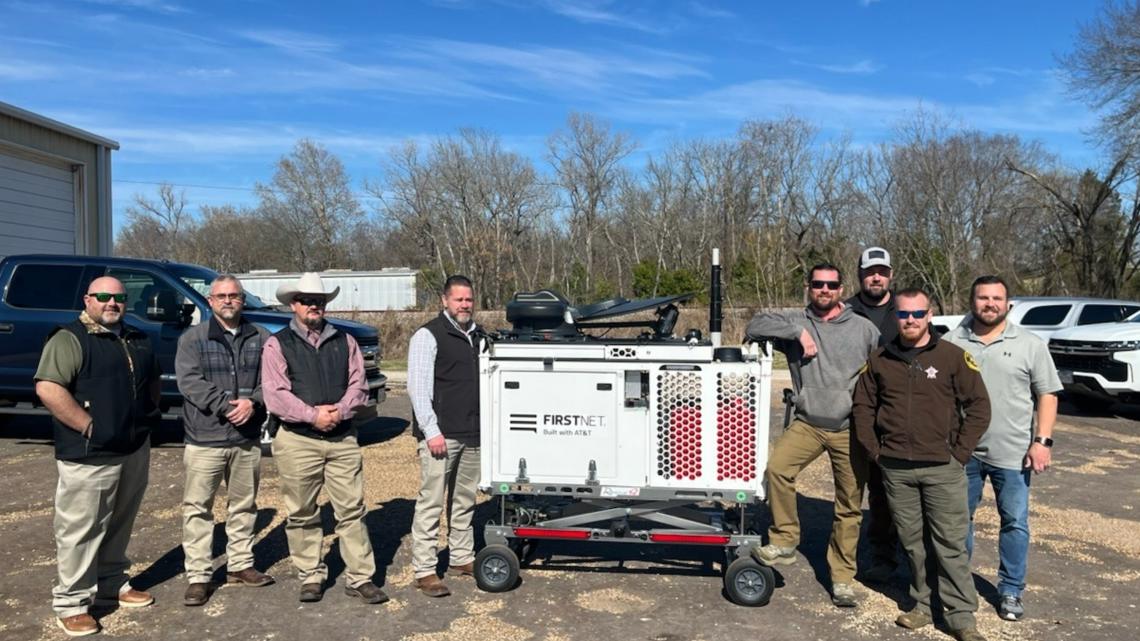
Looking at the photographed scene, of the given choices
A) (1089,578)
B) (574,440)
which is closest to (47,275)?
(574,440)

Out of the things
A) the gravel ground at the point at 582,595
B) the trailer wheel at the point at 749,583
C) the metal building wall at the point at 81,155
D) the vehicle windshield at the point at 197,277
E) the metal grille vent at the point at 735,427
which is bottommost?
the gravel ground at the point at 582,595

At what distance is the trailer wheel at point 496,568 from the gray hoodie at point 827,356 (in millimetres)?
1927

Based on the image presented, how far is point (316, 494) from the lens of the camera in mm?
5047

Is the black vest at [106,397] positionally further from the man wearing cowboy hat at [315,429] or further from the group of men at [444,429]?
the man wearing cowboy hat at [315,429]

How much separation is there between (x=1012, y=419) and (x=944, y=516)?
0.71 m

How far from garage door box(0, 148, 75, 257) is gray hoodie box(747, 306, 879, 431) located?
13911mm

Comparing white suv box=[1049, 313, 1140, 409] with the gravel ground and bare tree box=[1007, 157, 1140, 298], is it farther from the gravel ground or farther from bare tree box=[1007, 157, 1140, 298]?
bare tree box=[1007, 157, 1140, 298]

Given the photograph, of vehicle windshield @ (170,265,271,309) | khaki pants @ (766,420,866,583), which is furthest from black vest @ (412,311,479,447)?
vehicle windshield @ (170,265,271,309)

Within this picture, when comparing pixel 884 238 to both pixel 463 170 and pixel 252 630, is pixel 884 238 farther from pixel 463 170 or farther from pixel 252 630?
pixel 252 630

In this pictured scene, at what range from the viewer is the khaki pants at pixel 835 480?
5074mm

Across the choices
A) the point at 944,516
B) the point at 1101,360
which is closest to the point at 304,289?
the point at 944,516

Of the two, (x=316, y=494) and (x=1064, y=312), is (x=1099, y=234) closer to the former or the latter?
(x=1064, y=312)

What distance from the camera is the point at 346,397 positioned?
5008 mm

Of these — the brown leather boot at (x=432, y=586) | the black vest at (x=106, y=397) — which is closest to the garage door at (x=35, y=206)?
the black vest at (x=106, y=397)
